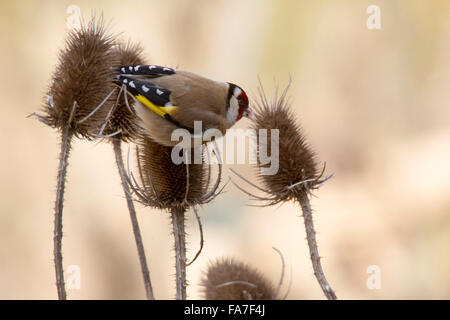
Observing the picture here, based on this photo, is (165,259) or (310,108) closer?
(165,259)

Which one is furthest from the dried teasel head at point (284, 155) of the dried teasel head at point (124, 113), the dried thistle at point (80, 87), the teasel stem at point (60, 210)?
the teasel stem at point (60, 210)

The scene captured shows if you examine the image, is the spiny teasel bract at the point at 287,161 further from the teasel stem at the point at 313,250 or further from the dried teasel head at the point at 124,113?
the dried teasel head at the point at 124,113

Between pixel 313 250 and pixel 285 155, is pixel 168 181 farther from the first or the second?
pixel 313 250

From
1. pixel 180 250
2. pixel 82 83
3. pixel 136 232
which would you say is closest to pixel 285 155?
pixel 180 250

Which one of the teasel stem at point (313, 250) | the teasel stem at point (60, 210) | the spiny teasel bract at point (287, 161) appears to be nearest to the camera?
the teasel stem at point (60, 210)

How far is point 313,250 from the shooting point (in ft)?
9.42

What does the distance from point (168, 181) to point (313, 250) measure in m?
0.83

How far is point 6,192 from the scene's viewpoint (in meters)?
5.59

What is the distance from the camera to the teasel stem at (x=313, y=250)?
2709 mm

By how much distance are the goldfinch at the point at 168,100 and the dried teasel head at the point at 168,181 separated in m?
0.09

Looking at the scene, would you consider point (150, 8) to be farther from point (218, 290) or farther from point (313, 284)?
point (218, 290)
